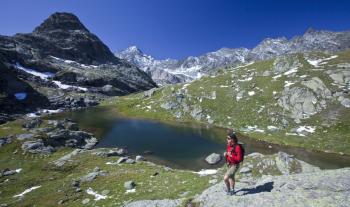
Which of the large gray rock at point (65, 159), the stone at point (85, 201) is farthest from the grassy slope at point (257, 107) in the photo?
the stone at point (85, 201)

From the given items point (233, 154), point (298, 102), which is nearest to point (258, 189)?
point (233, 154)

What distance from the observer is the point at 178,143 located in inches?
2884

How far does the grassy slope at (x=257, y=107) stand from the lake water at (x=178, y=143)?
21.2 ft

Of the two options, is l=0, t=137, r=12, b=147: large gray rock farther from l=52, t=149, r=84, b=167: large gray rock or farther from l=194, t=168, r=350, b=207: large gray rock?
l=194, t=168, r=350, b=207: large gray rock

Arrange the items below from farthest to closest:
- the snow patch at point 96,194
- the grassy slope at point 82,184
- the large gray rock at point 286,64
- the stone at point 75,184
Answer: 1. the large gray rock at point 286,64
2. the stone at point 75,184
3. the snow patch at point 96,194
4. the grassy slope at point 82,184

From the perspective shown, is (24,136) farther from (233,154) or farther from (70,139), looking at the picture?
(233,154)

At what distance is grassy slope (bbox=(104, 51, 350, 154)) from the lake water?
6.46 metres

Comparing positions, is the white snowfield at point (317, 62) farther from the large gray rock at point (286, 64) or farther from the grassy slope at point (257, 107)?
the large gray rock at point (286, 64)

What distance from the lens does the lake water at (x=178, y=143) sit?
5881cm

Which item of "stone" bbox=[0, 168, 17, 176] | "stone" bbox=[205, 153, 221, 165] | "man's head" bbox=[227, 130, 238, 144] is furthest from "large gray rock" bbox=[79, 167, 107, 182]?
"man's head" bbox=[227, 130, 238, 144]

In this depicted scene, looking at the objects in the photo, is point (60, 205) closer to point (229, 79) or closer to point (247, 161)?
point (247, 161)

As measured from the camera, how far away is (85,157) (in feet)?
165

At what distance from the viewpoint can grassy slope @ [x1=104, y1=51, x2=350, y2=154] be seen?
75.1 m

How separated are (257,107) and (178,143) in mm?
39681
